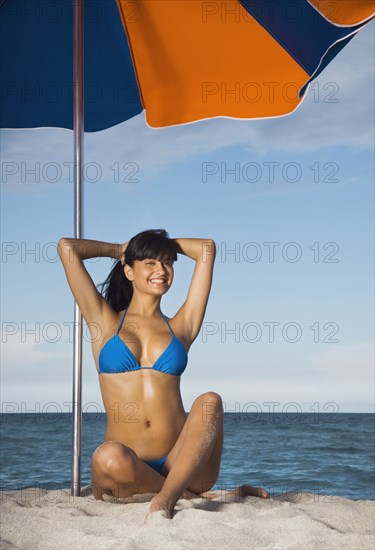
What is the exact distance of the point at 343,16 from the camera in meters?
2.91

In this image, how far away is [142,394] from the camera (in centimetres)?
279

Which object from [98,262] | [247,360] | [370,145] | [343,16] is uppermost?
[370,145]

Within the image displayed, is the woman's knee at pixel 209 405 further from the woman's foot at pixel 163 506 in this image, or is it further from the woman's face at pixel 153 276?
the woman's face at pixel 153 276

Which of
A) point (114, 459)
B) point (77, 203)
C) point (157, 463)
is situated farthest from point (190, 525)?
point (77, 203)

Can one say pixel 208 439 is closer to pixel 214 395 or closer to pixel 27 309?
pixel 214 395

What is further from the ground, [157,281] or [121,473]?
[157,281]

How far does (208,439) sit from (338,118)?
549 inches

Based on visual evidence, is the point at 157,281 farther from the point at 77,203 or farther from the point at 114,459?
the point at 114,459

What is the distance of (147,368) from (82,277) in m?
0.49

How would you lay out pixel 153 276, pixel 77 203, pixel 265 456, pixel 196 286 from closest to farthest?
pixel 153 276, pixel 196 286, pixel 77 203, pixel 265 456

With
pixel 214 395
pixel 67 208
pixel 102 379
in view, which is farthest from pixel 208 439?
pixel 67 208

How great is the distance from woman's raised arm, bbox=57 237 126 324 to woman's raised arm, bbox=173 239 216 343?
343mm

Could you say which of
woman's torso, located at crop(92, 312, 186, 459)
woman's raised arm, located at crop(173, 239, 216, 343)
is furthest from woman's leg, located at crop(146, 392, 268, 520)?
woman's raised arm, located at crop(173, 239, 216, 343)

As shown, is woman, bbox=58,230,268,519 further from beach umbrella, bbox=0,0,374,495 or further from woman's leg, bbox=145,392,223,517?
beach umbrella, bbox=0,0,374,495
